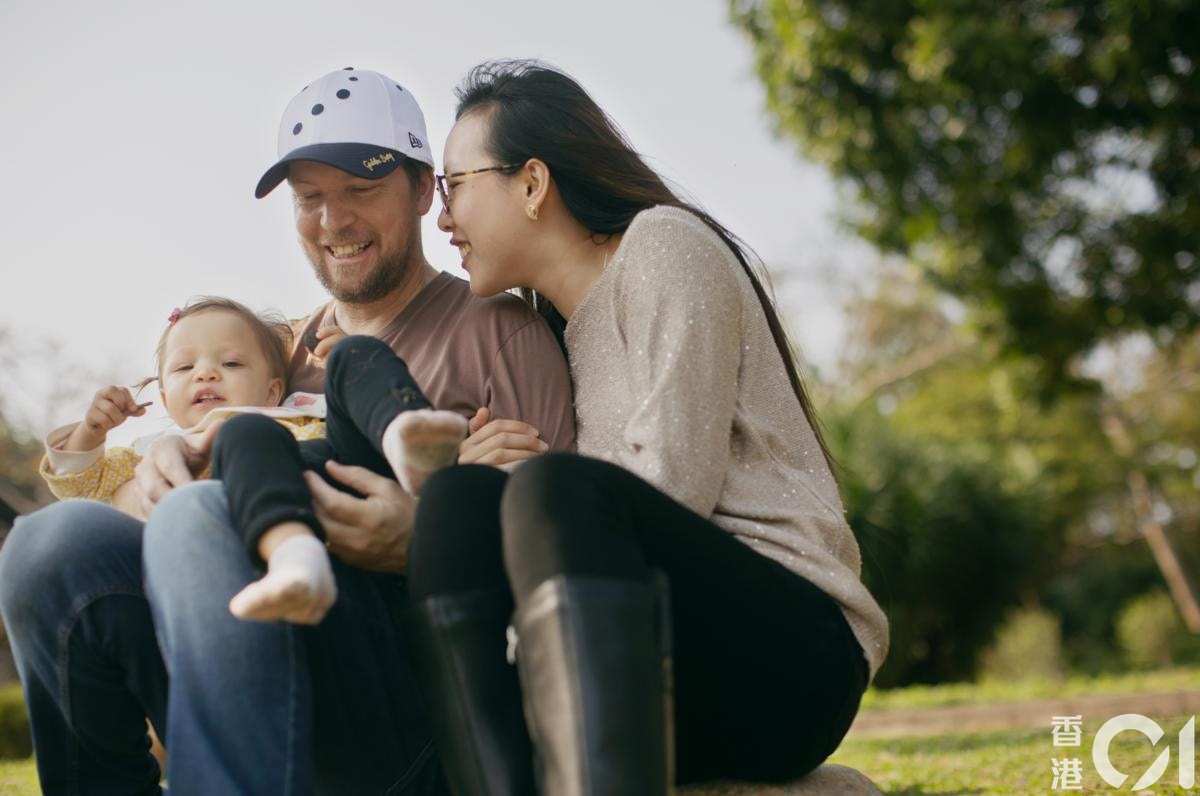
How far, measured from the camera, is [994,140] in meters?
10.8

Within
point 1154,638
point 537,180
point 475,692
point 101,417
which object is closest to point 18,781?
point 101,417

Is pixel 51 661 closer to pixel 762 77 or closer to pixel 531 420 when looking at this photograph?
pixel 531 420

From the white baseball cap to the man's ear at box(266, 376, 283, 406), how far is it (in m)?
0.41

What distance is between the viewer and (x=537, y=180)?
2.49 meters

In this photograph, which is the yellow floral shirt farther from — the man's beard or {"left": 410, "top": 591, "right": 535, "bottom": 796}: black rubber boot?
{"left": 410, "top": 591, "right": 535, "bottom": 796}: black rubber boot

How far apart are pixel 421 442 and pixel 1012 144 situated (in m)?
9.57

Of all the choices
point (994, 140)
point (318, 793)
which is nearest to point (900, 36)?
point (994, 140)

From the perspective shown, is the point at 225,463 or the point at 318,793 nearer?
the point at 225,463

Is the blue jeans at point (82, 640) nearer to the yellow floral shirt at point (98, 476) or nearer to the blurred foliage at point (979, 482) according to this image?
the yellow floral shirt at point (98, 476)

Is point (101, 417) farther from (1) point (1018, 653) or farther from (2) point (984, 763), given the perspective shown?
(1) point (1018, 653)

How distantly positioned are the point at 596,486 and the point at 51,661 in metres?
0.99

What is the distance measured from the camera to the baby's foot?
1.83m

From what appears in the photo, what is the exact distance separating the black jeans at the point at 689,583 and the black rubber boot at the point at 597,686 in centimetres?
4

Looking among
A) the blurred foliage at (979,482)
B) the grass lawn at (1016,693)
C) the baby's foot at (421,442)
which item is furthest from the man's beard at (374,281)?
the grass lawn at (1016,693)
